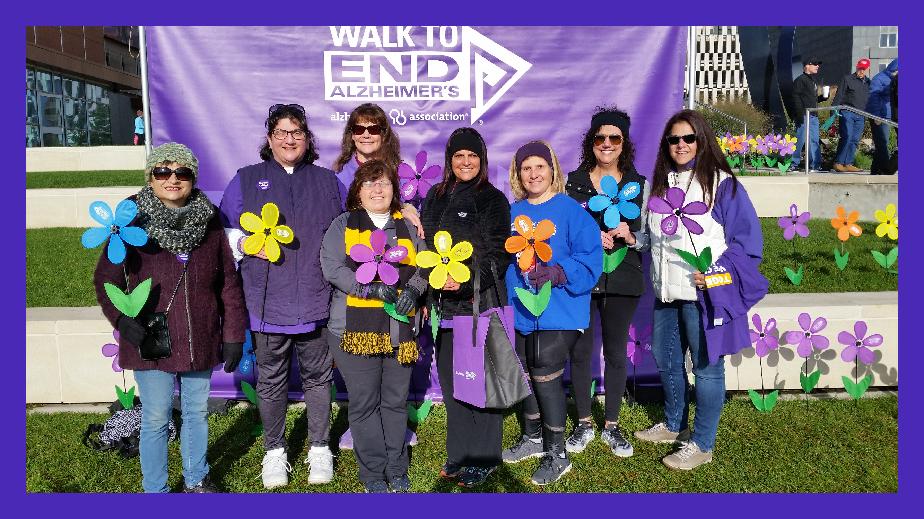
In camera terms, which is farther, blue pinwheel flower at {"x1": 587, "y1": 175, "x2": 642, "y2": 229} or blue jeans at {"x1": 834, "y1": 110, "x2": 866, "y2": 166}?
blue jeans at {"x1": 834, "y1": 110, "x2": 866, "y2": 166}

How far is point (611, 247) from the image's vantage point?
10.5ft

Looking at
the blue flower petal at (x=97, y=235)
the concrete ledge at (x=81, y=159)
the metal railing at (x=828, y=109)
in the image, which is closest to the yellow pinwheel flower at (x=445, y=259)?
the blue flower petal at (x=97, y=235)

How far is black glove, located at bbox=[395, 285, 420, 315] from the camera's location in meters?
2.67

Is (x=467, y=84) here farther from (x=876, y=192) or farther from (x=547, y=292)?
(x=876, y=192)

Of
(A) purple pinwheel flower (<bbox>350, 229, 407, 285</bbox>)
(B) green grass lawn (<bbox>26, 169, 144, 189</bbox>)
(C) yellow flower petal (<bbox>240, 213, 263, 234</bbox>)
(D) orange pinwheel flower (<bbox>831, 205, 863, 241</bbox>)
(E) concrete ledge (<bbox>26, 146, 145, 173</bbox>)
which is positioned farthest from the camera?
(E) concrete ledge (<bbox>26, 146, 145, 173</bbox>)

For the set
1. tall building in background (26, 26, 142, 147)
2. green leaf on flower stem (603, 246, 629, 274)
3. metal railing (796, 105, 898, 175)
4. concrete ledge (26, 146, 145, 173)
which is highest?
tall building in background (26, 26, 142, 147)

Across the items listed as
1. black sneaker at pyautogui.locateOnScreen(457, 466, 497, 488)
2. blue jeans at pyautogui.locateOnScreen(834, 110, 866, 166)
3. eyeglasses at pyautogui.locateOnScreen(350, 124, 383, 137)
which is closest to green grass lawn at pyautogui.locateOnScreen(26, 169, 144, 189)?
eyeglasses at pyautogui.locateOnScreen(350, 124, 383, 137)

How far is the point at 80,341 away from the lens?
3896mm

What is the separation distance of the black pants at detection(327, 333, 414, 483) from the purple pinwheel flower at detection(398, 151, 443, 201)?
949mm

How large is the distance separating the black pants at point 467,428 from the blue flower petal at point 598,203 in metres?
0.93

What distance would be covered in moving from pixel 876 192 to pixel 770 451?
5497 mm

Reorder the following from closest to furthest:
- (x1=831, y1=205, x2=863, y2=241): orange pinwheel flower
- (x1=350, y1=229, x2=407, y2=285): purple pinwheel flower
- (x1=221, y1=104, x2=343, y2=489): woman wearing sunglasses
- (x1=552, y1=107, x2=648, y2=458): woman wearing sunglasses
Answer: (x1=350, y1=229, x2=407, y2=285): purple pinwheel flower, (x1=221, y1=104, x2=343, y2=489): woman wearing sunglasses, (x1=552, y1=107, x2=648, y2=458): woman wearing sunglasses, (x1=831, y1=205, x2=863, y2=241): orange pinwheel flower

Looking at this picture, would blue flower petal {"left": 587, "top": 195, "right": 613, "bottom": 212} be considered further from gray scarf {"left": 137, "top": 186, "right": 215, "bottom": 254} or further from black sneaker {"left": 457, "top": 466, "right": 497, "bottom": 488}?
gray scarf {"left": 137, "top": 186, "right": 215, "bottom": 254}

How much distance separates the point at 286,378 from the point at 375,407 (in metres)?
0.49
